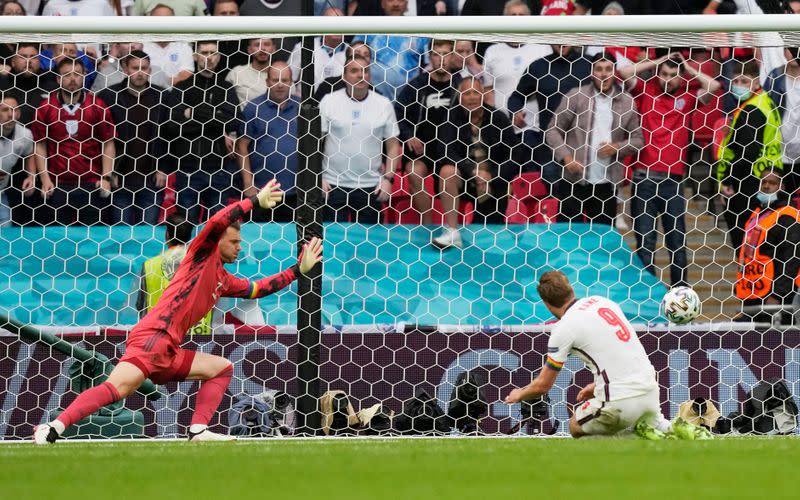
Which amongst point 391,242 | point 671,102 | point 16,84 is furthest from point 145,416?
point 671,102

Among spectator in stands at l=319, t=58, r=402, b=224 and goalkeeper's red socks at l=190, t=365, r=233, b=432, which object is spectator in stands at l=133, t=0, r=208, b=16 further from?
goalkeeper's red socks at l=190, t=365, r=233, b=432

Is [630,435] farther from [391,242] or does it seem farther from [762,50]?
[762,50]

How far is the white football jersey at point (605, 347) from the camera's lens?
6391 mm

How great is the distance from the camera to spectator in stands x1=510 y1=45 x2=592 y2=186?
8750mm

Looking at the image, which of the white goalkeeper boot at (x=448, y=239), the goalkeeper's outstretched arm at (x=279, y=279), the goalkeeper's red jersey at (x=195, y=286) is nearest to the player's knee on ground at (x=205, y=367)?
the goalkeeper's red jersey at (x=195, y=286)

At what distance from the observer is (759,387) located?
7730 millimetres

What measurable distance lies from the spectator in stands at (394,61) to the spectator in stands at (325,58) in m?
0.30

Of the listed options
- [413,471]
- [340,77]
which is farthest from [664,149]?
[413,471]

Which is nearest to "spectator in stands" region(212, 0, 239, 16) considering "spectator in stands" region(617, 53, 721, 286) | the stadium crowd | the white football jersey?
the stadium crowd

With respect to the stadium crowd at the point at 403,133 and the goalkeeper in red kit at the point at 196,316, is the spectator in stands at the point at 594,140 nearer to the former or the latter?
the stadium crowd at the point at 403,133

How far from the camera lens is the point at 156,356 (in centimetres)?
646

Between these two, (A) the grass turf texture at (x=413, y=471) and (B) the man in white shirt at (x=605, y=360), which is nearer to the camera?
(A) the grass turf texture at (x=413, y=471)

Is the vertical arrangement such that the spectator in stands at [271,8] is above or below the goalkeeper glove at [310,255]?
above

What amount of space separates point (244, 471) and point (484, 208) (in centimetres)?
448
